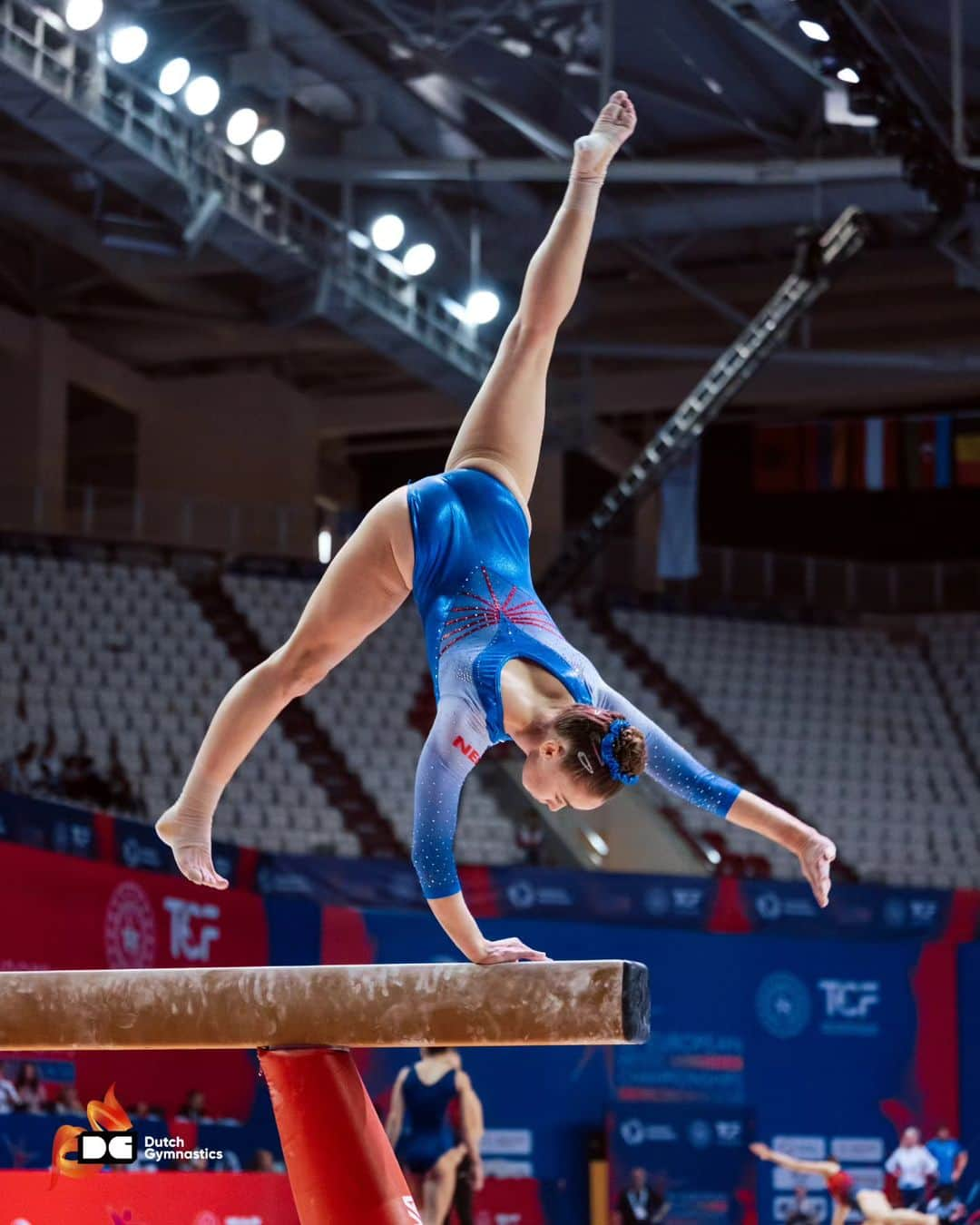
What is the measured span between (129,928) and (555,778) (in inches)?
347

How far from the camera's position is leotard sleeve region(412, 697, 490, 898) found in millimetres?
4074

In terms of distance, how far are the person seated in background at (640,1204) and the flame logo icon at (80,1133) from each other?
7052 mm

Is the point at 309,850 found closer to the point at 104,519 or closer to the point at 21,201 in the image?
the point at 104,519

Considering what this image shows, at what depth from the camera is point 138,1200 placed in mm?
5539

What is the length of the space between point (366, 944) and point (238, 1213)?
306 inches

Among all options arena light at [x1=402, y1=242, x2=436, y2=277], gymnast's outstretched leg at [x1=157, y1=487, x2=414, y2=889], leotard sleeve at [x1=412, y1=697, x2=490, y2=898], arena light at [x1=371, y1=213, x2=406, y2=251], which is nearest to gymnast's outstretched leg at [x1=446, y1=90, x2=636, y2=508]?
gymnast's outstretched leg at [x1=157, y1=487, x2=414, y2=889]

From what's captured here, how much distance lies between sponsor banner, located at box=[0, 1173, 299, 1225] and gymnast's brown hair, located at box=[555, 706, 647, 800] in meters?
2.35

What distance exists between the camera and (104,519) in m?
18.3

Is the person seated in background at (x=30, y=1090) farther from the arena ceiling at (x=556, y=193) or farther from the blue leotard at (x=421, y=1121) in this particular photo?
the arena ceiling at (x=556, y=193)

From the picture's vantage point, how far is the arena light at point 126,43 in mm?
13070

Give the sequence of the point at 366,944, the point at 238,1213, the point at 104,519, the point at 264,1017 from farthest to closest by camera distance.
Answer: the point at 104,519 < the point at 366,944 < the point at 238,1213 < the point at 264,1017

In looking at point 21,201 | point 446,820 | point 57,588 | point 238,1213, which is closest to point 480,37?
point 21,201

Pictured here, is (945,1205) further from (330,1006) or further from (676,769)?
(330,1006)

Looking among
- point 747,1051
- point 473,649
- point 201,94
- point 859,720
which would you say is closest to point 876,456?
point 859,720
